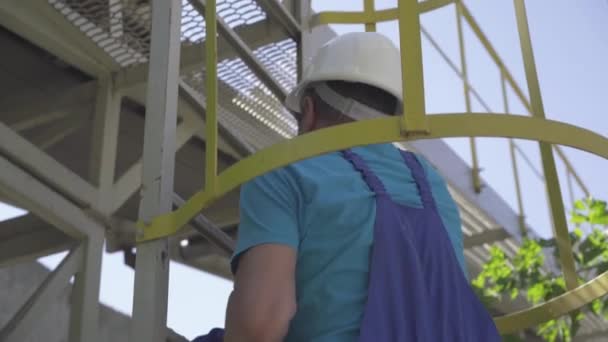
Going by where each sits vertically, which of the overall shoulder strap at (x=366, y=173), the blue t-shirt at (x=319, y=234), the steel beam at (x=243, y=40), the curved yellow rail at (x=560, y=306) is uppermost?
the steel beam at (x=243, y=40)

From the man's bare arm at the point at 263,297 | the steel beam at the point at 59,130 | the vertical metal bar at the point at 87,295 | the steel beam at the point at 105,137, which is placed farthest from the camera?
the steel beam at the point at 59,130

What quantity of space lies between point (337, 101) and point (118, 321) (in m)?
5.49

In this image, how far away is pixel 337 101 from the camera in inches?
87.3

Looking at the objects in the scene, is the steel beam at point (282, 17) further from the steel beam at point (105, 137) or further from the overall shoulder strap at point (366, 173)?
the overall shoulder strap at point (366, 173)

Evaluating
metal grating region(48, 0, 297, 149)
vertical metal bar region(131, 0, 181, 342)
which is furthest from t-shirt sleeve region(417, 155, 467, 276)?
metal grating region(48, 0, 297, 149)

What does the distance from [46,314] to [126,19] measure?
10.3 feet

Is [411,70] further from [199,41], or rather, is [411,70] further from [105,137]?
[105,137]

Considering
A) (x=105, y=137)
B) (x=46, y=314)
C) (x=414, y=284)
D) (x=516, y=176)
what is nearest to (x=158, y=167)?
(x=414, y=284)

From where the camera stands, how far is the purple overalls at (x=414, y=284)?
6.25 feet

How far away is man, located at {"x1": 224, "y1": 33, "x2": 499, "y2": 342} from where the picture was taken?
186 centimetres

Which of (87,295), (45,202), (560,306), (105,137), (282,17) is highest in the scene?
(282,17)

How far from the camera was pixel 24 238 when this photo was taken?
511 centimetres

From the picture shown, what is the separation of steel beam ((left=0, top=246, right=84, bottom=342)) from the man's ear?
72.6 inches

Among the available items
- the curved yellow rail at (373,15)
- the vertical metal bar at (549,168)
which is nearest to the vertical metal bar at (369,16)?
the curved yellow rail at (373,15)
